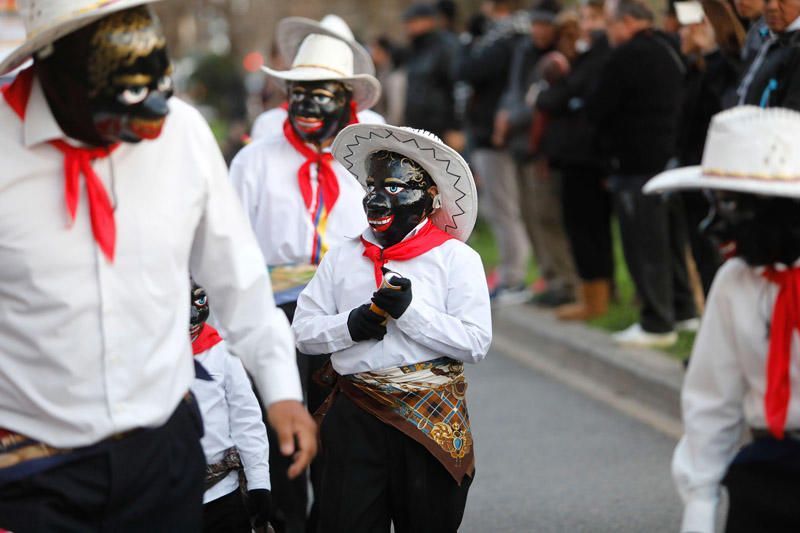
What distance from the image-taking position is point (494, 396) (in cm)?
891

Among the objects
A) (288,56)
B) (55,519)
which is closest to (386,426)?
(55,519)

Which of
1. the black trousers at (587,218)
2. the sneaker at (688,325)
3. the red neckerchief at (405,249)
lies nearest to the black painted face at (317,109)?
the red neckerchief at (405,249)

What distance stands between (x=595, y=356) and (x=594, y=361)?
4cm

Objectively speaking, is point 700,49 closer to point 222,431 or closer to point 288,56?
point 288,56

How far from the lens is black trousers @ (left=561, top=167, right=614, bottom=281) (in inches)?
402

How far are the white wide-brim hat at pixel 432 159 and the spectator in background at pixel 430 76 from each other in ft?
28.5

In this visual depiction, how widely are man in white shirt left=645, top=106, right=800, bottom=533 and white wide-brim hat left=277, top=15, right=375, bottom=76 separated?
3.29 meters

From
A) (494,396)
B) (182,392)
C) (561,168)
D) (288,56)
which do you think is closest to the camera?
(182,392)

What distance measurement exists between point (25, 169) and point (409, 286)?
4.81 feet

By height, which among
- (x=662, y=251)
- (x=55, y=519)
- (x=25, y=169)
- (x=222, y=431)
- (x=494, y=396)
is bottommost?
(x=494, y=396)

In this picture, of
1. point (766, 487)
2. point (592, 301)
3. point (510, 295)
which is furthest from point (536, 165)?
point (766, 487)

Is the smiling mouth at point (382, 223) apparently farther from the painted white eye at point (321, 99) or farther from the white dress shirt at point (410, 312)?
the painted white eye at point (321, 99)

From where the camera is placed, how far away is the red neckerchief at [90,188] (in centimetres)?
318

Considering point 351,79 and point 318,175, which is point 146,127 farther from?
point 351,79
